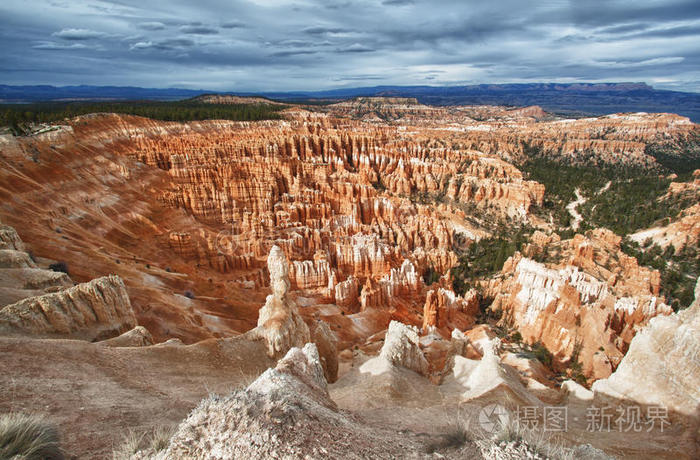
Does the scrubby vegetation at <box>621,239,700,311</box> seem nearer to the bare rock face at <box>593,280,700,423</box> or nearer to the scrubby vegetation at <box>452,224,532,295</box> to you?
the scrubby vegetation at <box>452,224,532,295</box>

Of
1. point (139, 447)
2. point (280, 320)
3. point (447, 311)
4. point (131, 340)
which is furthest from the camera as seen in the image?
point (447, 311)

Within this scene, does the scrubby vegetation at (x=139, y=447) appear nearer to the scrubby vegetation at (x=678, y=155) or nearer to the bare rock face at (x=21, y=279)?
the bare rock face at (x=21, y=279)

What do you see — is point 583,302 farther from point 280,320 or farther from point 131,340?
point 131,340

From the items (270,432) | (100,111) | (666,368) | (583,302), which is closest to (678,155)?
(583,302)

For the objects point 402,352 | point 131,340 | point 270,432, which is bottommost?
point 402,352

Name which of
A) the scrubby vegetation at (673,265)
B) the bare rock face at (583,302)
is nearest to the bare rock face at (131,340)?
the bare rock face at (583,302)

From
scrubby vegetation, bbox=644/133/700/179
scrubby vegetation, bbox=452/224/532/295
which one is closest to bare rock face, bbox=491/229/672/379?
scrubby vegetation, bbox=452/224/532/295
